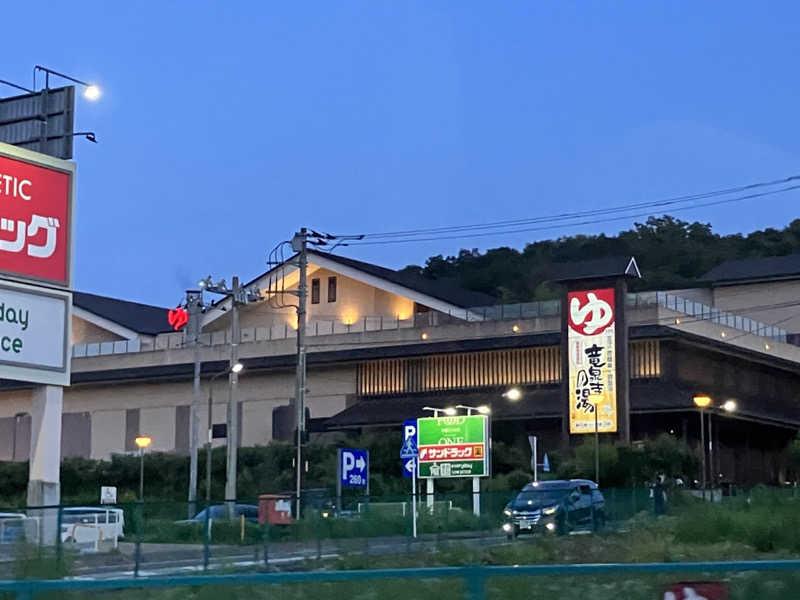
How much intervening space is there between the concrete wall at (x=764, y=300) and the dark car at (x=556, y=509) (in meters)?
49.8

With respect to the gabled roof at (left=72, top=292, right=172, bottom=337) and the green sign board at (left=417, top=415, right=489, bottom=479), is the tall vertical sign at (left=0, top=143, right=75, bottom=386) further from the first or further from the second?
the gabled roof at (left=72, top=292, right=172, bottom=337)

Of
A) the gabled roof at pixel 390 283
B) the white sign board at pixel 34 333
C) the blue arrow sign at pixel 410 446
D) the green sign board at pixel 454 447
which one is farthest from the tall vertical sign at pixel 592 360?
the white sign board at pixel 34 333

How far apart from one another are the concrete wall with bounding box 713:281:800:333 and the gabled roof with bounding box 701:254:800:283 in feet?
2.08

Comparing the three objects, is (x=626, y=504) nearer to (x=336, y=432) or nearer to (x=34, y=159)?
(x=34, y=159)

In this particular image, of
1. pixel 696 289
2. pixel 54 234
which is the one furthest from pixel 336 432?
pixel 54 234

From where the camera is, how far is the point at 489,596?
7.90m

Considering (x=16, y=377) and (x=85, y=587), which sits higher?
(x=16, y=377)

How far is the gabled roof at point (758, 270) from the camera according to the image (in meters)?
83.6

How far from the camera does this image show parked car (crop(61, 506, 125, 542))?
82.3 ft

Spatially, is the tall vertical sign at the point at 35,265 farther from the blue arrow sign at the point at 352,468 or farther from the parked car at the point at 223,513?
the blue arrow sign at the point at 352,468

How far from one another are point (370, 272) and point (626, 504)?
38559 mm

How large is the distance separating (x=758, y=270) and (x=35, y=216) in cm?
6909

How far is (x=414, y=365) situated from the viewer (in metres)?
69.9

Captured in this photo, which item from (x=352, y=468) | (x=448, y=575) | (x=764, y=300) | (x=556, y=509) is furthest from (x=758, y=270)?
(x=448, y=575)
